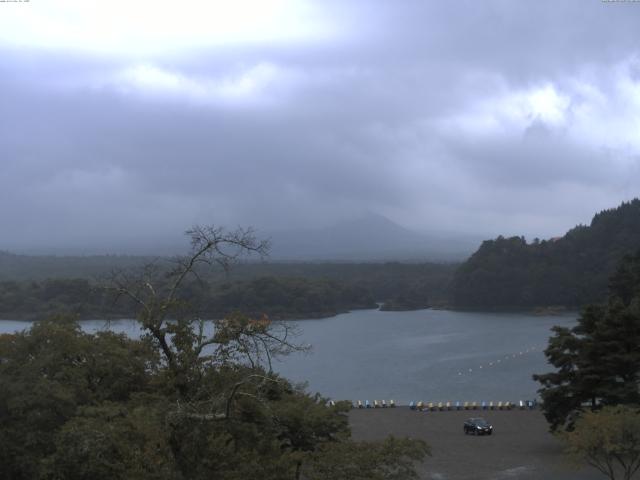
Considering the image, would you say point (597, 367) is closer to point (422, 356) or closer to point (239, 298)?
point (422, 356)

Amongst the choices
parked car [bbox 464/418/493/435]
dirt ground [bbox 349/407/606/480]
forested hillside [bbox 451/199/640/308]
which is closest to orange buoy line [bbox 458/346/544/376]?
dirt ground [bbox 349/407/606/480]

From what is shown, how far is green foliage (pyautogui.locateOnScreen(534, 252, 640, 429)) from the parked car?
7.48ft

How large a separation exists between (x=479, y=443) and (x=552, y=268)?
50689 mm

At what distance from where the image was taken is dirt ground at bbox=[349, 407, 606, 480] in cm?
1371

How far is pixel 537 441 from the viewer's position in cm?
1711

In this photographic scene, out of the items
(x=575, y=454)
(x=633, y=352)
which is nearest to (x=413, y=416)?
(x=633, y=352)

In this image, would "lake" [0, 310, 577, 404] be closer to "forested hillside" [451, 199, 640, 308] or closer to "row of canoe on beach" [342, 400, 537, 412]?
"row of canoe on beach" [342, 400, 537, 412]

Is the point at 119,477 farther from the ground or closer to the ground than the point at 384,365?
farther from the ground

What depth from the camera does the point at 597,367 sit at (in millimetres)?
15570

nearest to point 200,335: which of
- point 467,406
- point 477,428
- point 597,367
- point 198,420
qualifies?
point 198,420

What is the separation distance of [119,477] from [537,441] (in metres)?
13.1

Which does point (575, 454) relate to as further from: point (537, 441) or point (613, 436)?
point (537, 441)

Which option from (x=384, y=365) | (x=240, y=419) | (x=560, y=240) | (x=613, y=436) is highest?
(x=560, y=240)

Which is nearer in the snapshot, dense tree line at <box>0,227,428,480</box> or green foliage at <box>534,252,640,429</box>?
dense tree line at <box>0,227,428,480</box>
